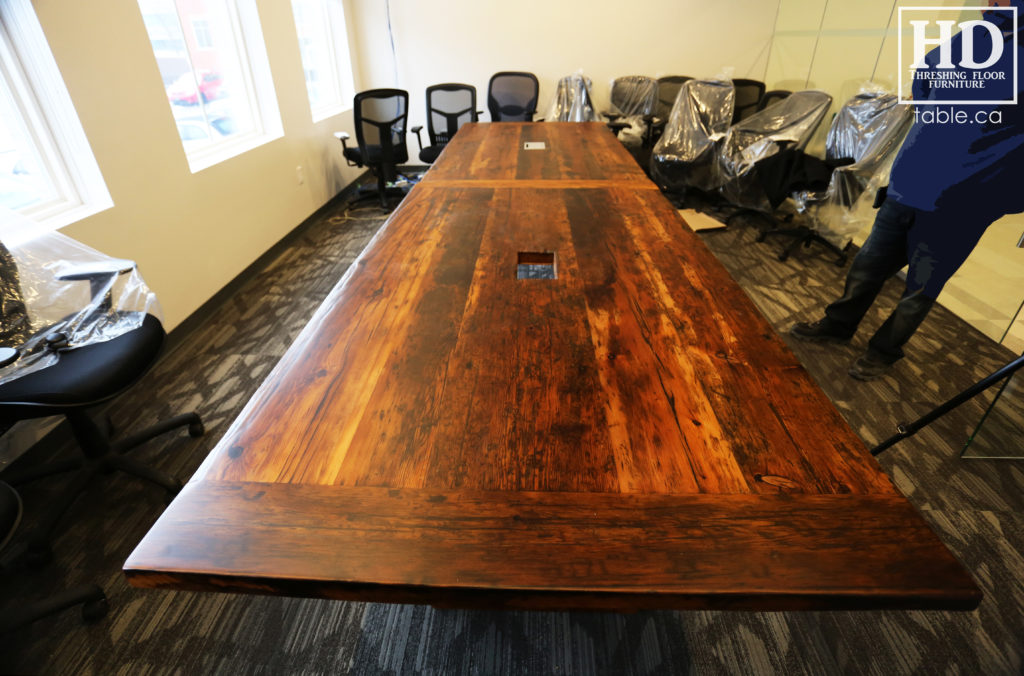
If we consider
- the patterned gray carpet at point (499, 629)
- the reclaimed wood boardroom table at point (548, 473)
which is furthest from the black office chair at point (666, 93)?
the reclaimed wood boardroom table at point (548, 473)

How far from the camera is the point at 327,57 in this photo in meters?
4.93

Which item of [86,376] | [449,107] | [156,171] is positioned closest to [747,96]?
[449,107]

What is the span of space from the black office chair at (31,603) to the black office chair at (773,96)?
5.71 metres

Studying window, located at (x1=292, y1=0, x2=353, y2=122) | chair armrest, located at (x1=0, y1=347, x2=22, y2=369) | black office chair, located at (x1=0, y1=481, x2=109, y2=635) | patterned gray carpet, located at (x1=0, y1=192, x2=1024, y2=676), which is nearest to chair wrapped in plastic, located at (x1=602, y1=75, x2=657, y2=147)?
window, located at (x1=292, y1=0, x2=353, y2=122)

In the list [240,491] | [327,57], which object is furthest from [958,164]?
[327,57]

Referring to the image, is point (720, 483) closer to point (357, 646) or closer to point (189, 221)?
point (357, 646)

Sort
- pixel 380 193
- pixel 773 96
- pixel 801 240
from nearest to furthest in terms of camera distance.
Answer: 1. pixel 801 240
2. pixel 380 193
3. pixel 773 96

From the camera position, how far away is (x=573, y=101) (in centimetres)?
492

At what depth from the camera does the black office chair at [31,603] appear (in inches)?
Answer: 40.4

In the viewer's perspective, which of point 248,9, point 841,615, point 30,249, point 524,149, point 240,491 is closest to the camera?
point 240,491

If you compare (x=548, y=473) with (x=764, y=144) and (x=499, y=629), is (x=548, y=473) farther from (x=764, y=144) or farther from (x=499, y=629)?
(x=764, y=144)

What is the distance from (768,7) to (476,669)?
6.09m

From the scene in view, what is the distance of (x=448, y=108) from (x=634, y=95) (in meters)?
1.97

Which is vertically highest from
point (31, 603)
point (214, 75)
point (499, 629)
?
point (214, 75)
